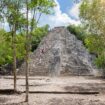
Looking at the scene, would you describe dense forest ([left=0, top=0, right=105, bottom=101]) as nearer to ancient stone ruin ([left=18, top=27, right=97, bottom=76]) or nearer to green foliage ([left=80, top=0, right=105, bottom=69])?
green foliage ([left=80, top=0, right=105, bottom=69])

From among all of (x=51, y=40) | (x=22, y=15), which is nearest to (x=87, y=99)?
(x=22, y=15)

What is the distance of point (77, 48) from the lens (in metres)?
46.5

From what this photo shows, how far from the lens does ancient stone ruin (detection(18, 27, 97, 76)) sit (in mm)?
41594

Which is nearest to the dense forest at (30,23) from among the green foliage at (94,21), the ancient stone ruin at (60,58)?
the green foliage at (94,21)

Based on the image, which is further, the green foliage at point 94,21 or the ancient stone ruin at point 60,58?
the ancient stone ruin at point 60,58

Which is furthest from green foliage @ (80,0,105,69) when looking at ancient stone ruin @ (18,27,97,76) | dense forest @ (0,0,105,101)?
ancient stone ruin @ (18,27,97,76)

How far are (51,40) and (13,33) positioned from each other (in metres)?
Result: 25.6

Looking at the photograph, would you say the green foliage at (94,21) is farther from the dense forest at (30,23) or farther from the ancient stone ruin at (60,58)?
the ancient stone ruin at (60,58)

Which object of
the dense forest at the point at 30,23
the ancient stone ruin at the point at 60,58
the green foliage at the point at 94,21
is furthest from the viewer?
the ancient stone ruin at the point at 60,58

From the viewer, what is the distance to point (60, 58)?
142 ft

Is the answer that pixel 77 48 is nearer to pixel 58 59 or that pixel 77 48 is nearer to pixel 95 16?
pixel 58 59

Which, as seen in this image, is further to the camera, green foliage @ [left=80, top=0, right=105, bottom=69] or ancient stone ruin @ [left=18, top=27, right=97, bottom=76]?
ancient stone ruin @ [left=18, top=27, right=97, bottom=76]

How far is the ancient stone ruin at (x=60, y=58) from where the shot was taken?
41.6 m

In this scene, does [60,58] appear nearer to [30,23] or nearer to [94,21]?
[94,21]
